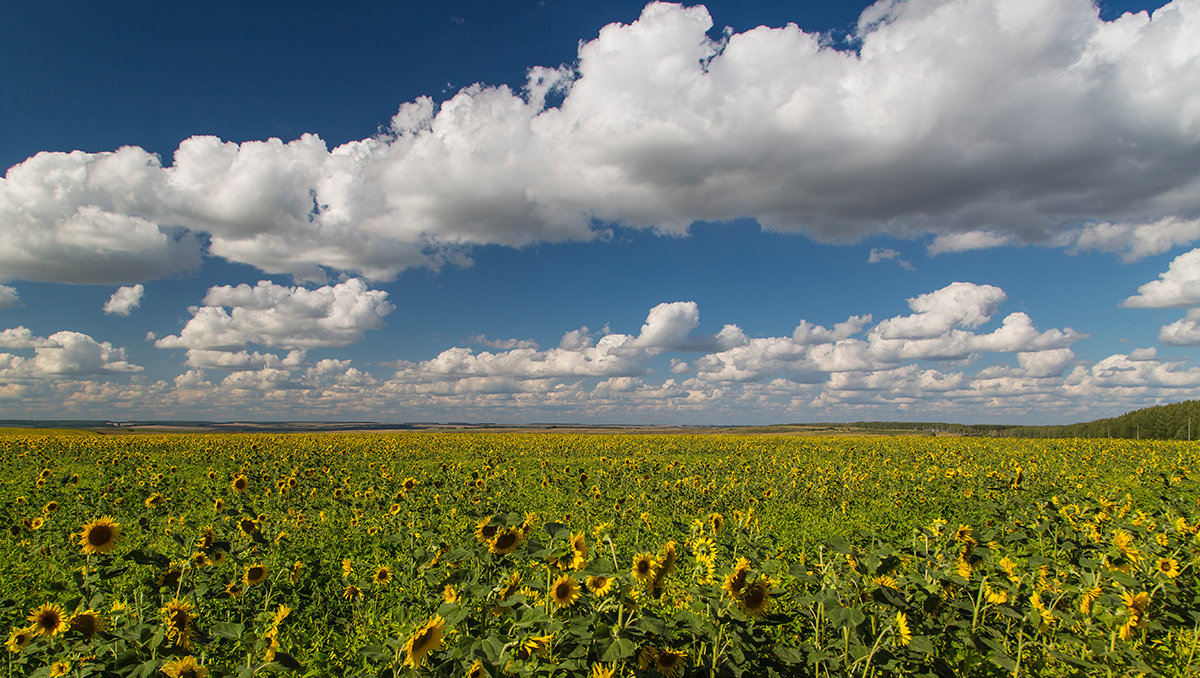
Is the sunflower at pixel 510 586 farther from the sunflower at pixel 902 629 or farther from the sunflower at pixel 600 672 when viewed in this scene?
the sunflower at pixel 902 629

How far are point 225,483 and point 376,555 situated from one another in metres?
9.16

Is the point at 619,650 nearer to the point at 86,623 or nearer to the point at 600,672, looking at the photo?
the point at 600,672

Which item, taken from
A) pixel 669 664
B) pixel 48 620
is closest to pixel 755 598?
pixel 669 664

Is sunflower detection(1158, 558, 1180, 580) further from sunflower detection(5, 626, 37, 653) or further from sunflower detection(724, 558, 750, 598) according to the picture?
sunflower detection(5, 626, 37, 653)

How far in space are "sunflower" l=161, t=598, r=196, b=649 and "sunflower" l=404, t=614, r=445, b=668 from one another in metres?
1.42

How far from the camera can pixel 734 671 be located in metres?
2.91

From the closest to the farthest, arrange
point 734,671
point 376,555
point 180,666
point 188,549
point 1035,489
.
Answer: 1. point 180,666
2. point 734,671
3. point 188,549
4. point 376,555
5. point 1035,489

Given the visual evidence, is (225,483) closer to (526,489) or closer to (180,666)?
(526,489)

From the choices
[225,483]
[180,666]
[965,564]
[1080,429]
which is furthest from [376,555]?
[1080,429]

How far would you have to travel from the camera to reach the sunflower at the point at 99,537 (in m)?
4.29

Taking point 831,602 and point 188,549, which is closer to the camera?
point 831,602

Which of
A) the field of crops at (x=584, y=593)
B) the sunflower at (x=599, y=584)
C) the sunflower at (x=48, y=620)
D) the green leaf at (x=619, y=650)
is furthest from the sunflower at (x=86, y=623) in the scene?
the green leaf at (x=619, y=650)

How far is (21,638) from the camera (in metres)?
3.28

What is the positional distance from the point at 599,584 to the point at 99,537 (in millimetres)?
4063
